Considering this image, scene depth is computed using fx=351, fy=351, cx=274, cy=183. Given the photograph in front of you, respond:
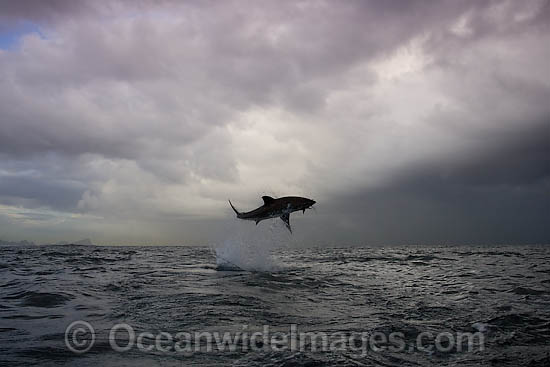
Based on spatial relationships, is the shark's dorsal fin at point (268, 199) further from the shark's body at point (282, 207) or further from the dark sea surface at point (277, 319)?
the dark sea surface at point (277, 319)

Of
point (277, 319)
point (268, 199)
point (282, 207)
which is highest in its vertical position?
point (268, 199)

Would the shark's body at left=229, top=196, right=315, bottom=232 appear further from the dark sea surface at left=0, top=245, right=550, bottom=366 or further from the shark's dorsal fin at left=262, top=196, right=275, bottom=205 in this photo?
the dark sea surface at left=0, top=245, right=550, bottom=366

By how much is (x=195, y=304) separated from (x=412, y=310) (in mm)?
5518

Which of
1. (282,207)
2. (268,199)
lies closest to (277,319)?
(282,207)

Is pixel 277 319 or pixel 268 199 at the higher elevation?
pixel 268 199

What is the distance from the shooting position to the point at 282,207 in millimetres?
13555

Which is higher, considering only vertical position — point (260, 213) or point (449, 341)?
point (260, 213)

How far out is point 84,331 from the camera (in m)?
6.54

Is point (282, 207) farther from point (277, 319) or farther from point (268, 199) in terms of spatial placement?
point (277, 319)

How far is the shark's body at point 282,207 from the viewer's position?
13.4 metres

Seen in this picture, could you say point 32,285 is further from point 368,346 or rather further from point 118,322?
point 368,346

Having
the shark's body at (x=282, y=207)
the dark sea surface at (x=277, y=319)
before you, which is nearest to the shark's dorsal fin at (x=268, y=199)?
Result: the shark's body at (x=282, y=207)

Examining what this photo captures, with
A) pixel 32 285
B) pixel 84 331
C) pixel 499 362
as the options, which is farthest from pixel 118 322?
pixel 32 285

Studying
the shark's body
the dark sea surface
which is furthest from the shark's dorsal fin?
the dark sea surface
